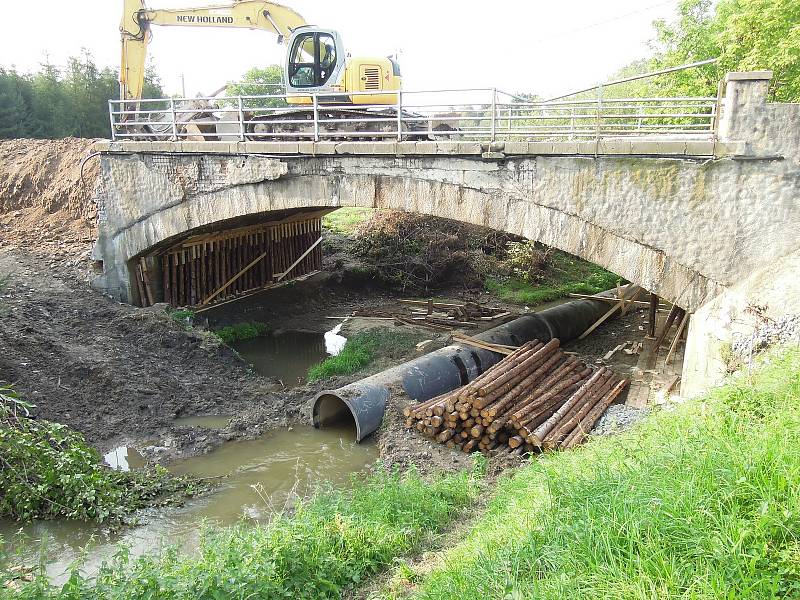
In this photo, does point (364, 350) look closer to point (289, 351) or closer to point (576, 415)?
point (289, 351)

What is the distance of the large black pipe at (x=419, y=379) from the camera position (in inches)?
338

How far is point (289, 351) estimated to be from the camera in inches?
525

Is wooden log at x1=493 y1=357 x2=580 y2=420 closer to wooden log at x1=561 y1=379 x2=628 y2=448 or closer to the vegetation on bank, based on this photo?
wooden log at x1=561 y1=379 x2=628 y2=448

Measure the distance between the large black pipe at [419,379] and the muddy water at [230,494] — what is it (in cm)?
40

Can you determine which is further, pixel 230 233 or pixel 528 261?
pixel 528 261

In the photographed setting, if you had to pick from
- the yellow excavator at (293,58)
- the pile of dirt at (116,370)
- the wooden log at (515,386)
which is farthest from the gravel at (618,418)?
the yellow excavator at (293,58)

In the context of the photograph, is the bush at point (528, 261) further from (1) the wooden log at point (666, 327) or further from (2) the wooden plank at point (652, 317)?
(1) the wooden log at point (666, 327)

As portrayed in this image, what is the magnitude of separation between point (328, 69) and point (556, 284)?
968cm

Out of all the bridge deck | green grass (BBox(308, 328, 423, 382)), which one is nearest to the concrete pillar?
the bridge deck

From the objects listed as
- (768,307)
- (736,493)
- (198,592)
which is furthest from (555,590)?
(768,307)

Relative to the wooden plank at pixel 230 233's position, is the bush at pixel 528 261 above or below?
below

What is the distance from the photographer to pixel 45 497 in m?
6.38

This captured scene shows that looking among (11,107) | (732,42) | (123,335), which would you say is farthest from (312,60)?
(11,107)

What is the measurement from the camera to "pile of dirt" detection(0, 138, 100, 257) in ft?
49.5
